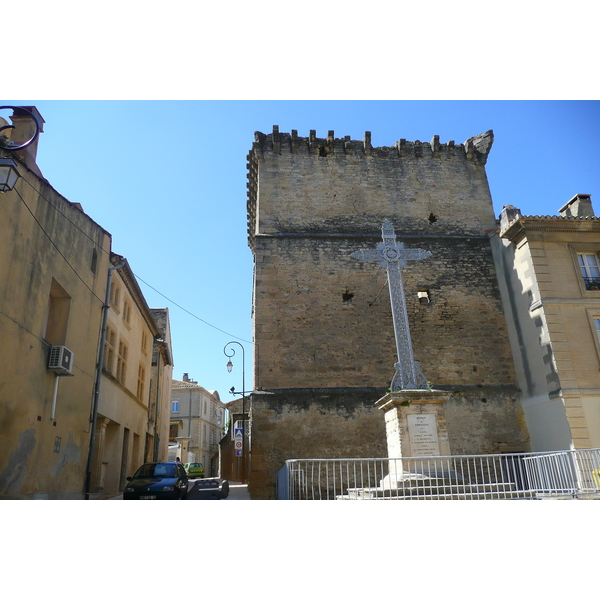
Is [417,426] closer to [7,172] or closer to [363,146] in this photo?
[7,172]

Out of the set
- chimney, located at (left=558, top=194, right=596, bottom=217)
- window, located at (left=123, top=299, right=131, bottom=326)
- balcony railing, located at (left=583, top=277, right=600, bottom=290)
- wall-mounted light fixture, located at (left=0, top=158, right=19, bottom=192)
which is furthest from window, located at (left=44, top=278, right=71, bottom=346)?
chimney, located at (left=558, top=194, right=596, bottom=217)

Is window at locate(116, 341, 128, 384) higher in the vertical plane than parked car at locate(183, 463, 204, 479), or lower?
higher

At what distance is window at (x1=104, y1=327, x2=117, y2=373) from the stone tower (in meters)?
4.02

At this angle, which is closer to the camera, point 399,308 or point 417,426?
point 417,426

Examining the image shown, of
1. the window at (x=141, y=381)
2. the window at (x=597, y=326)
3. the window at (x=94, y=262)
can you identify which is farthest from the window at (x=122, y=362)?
the window at (x=597, y=326)

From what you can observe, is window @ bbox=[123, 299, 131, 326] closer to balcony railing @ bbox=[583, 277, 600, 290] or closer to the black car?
the black car

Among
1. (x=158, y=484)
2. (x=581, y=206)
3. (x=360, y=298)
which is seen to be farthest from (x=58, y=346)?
(x=581, y=206)

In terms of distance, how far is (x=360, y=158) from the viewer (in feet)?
54.2

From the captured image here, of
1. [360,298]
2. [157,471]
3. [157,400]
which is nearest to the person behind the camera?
[157,471]

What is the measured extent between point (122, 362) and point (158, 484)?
5618 millimetres

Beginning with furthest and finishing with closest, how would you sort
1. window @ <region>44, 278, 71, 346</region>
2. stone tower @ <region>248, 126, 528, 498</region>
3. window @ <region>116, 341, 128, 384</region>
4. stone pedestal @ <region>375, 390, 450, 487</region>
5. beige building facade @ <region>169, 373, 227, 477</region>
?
beige building facade @ <region>169, 373, 227, 477</region>, window @ <region>116, 341, 128, 384</region>, stone tower @ <region>248, 126, 528, 498</region>, window @ <region>44, 278, 71, 346</region>, stone pedestal @ <region>375, 390, 450, 487</region>

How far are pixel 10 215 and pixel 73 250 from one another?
Result: 2797 millimetres

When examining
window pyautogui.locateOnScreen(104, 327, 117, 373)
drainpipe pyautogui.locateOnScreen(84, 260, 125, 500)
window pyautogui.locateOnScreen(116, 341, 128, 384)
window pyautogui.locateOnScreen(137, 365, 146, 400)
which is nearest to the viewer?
drainpipe pyautogui.locateOnScreen(84, 260, 125, 500)

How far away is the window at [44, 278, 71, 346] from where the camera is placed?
10.0 m
